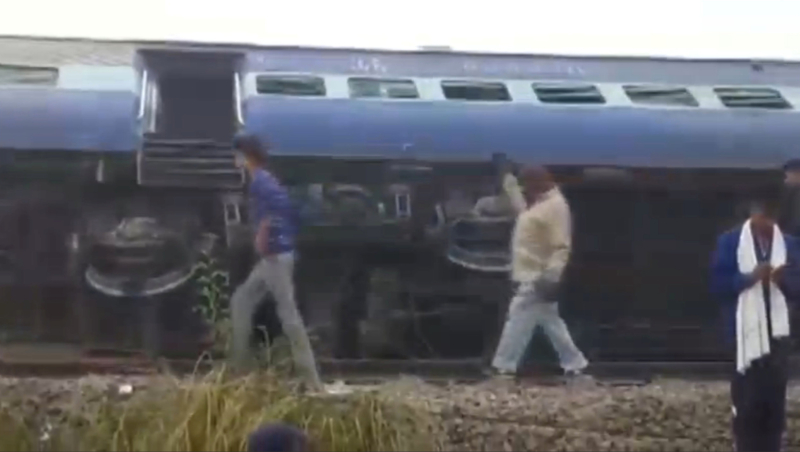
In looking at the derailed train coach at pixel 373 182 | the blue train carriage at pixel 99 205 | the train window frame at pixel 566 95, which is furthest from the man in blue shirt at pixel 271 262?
the train window frame at pixel 566 95

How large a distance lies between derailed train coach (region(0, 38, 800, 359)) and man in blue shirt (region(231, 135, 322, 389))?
3.55ft

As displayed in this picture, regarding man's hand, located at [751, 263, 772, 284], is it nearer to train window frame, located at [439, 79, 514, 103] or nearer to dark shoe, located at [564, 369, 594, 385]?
dark shoe, located at [564, 369, 594, 385]

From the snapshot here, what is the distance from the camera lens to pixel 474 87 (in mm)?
12891

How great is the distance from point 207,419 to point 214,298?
10.3ft

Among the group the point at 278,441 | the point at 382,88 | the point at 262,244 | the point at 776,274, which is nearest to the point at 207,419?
the point at 262,244

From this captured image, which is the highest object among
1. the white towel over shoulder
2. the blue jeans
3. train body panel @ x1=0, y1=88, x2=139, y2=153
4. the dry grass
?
train body panel @ x1=0, y1=88, x2=139, y2=153

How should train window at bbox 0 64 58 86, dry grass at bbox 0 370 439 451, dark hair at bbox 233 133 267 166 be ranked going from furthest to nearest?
train window at bbox 0 64 58 86, dark hair at bbox 233 133 267 166, dry grass at bbox 0 370 439 451

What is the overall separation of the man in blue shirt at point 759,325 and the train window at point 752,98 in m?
4.34

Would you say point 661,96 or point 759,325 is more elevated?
point 661,96

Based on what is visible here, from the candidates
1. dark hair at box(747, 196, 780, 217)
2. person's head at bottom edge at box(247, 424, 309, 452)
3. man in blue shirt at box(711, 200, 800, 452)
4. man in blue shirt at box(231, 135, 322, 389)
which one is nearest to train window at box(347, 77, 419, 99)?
man in blue shirt at box(231, 135, 322, 389)

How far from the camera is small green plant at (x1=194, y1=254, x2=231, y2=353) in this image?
10398 millimetres

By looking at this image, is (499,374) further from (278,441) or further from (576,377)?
(278,441)

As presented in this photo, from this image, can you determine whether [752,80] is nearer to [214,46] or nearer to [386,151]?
[386,151]

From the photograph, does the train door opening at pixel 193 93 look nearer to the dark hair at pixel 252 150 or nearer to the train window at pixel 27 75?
the train window at pixel 27 75
